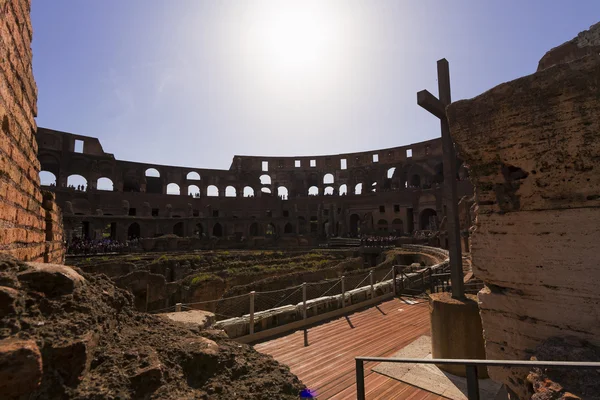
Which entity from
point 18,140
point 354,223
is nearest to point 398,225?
point 354,223

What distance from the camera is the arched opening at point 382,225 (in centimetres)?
3738

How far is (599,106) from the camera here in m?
2.64

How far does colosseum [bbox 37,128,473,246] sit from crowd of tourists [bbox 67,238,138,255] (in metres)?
4.07

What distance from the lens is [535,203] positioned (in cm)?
299

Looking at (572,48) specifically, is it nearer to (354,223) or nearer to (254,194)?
(354,223)

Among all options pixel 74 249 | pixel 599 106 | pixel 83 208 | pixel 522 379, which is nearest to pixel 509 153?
pixel 599 106

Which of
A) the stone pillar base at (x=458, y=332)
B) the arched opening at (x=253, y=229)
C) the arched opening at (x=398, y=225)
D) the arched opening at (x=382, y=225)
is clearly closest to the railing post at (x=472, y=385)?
the stone pillar base at (x=458, y=332)

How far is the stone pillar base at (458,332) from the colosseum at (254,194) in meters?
27.9

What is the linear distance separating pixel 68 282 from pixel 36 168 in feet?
9.43

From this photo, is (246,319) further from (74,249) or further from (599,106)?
(74,249)

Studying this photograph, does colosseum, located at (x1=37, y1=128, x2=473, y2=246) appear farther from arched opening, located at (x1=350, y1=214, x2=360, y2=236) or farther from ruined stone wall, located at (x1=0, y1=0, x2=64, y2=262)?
ruined stone wall, located at (x1=0, y1=0, x2=64, y2=262)

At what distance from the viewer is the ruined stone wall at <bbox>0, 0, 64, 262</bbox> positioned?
248 cm

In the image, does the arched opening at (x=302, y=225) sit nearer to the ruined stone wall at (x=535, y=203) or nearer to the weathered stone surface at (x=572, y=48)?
the weathered stone surface at (x=572, y=48)

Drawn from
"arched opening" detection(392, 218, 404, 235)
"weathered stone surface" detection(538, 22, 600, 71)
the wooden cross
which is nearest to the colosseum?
"arched opening" detection(392, 218, 404, 235)
